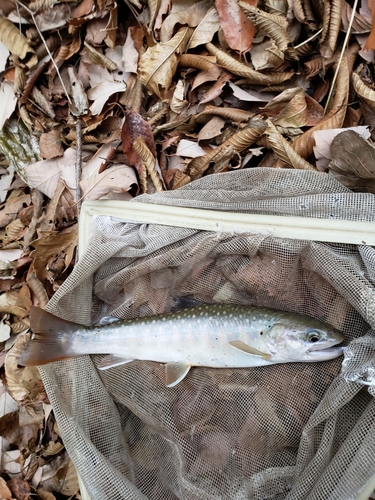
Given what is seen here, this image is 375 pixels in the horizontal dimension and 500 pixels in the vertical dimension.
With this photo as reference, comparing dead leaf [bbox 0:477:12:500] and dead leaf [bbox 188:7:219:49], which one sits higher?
dead leaf [bbox 188:7:219:49]

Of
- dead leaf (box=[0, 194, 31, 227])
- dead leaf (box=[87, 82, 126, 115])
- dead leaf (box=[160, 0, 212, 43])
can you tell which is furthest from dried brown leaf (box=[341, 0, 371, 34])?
dead leaf (box=[0, 194, 31, 227])

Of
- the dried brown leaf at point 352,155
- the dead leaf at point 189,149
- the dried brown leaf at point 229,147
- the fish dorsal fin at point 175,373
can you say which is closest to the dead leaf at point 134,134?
the dead leaf at point 189,149

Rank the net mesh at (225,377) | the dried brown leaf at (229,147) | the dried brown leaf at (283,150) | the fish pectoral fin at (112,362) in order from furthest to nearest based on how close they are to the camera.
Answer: the dried brown leaf at (229,147)
the dried brown leaf at (283,150)
the fish pectoral fin at (112,362)
the net mesh at (225,377)

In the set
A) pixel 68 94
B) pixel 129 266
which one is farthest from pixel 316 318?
pixel 68 94

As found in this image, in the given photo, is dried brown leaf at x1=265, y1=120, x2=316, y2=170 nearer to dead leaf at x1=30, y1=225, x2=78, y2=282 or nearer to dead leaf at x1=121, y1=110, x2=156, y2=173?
dead leaf at x1=121, y1=110, x2=156, y2=173

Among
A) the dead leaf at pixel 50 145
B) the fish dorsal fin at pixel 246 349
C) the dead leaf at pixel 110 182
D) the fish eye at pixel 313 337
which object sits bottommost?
the fish dorsal fin at pixel 246 349

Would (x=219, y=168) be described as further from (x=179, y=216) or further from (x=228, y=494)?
(x=228, y=494)

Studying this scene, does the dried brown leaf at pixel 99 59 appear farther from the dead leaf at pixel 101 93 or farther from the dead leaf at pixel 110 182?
the dead leaf at pixel 110 182

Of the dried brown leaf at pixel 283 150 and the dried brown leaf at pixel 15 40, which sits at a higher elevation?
the dried brown leaf at pixel 15 40
